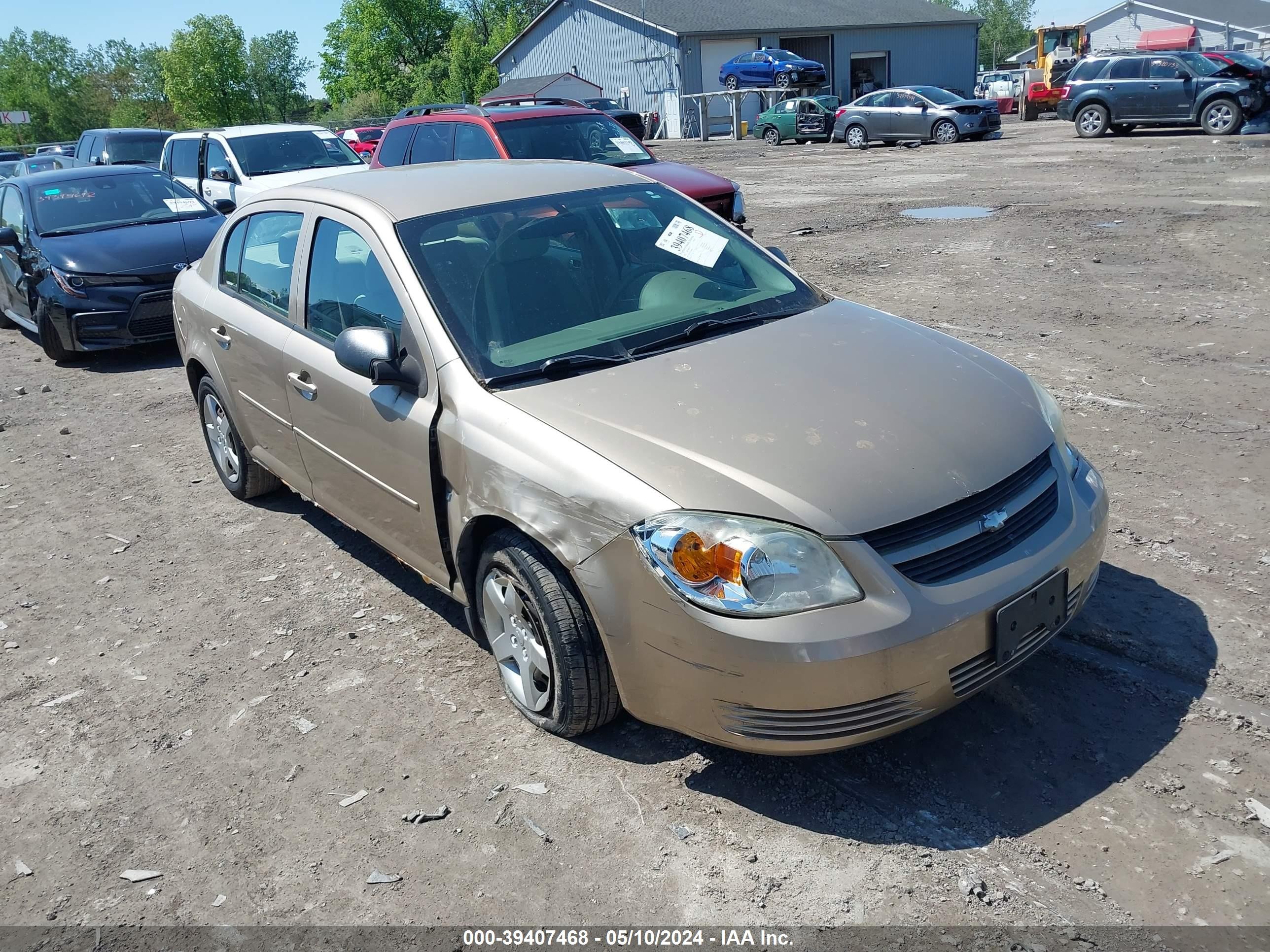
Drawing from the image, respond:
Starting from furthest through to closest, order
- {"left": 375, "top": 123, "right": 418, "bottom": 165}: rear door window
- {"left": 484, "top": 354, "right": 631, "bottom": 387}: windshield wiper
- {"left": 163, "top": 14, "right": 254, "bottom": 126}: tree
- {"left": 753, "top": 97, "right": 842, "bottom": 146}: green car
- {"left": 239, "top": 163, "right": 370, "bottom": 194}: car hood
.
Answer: {"left": 163, "top": 14, "right": 254, "bottom": 126}: tree < {"left": 753, "top": 97, "right": 842, "bottom": 146}: green car < {"left": 239, "top": 163, "right": 370, "bottom": 194}: car hood < {"left": 375, "top": 123, "right": 418, "bottom": 165}: rear door window < {"left": 484, "top": 354, "right": 631, "bottom": 387}: windshield wiper

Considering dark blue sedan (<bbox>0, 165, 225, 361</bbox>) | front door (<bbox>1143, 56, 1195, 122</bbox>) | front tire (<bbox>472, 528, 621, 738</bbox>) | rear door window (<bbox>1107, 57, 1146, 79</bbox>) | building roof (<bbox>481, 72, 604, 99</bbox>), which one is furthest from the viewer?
building roof (<bbox>481, 72, 604, 99</bbox>)

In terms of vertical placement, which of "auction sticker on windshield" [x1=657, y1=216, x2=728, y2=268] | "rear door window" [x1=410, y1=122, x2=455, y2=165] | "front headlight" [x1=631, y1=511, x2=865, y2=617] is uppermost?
"rear door window" [x1=410, y1=122, x2=455, y2=165]

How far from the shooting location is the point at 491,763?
350cm

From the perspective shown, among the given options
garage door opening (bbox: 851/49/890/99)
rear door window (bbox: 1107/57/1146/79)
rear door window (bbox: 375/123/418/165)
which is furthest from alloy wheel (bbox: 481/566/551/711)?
garage door opening (bbox: 851/49/890/99)

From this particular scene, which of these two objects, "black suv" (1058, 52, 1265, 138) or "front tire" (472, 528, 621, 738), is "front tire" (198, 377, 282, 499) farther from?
"black suv" (1058, 52, 1265, 138)

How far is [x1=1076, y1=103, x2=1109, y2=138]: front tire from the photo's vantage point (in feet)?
79.2

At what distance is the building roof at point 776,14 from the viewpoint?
49.1 metres

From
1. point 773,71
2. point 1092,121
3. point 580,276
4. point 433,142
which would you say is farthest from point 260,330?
point 773,71

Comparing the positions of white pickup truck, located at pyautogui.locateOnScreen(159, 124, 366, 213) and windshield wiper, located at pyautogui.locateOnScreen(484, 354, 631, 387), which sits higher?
white pickup truck, located at pyautogui.locateOnScreen(159, 124, 366, 213)

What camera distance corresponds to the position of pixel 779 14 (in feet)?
167

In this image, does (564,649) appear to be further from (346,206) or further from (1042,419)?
(346,206)

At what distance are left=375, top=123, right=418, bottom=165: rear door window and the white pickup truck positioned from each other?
1.60ft

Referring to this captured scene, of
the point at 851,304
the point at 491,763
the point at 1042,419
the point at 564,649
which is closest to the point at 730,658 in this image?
the point at 564,649

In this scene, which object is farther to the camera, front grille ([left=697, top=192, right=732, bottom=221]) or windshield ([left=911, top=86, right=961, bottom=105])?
windshield ([left=911, top=86, right=961, bottom=105])
